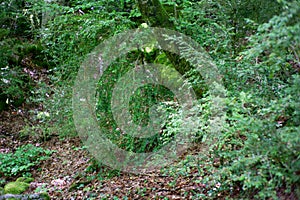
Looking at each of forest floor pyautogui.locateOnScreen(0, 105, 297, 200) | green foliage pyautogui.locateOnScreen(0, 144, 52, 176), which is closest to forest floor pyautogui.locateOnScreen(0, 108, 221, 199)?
forest floor pyautogui.locateOnScreen(0, 105, 297, 200)

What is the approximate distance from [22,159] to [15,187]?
0.96 meters

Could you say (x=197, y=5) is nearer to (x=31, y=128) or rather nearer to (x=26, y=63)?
(x=31, y=128)

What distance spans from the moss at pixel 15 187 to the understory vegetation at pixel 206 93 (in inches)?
15.3

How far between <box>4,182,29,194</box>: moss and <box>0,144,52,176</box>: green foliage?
0.46m

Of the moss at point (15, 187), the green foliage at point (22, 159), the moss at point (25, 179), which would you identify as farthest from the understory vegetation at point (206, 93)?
the moss at point (15, 187)

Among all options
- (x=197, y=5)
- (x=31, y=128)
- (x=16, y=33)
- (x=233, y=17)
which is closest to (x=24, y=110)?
(x=31, y=128)

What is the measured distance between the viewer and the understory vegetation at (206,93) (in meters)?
2.01

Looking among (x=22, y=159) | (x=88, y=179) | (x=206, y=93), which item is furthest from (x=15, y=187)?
(x=206, y=93)

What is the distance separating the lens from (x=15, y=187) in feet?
15.2

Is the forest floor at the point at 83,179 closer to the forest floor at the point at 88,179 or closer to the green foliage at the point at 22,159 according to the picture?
the forest floor at the point at 88,179

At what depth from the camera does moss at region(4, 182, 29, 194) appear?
455cm

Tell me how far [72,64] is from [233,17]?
216 centimetres

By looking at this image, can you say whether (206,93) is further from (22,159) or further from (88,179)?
(22,159)

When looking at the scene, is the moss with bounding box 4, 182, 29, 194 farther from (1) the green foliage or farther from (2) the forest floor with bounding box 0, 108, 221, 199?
(1) the green foliage
